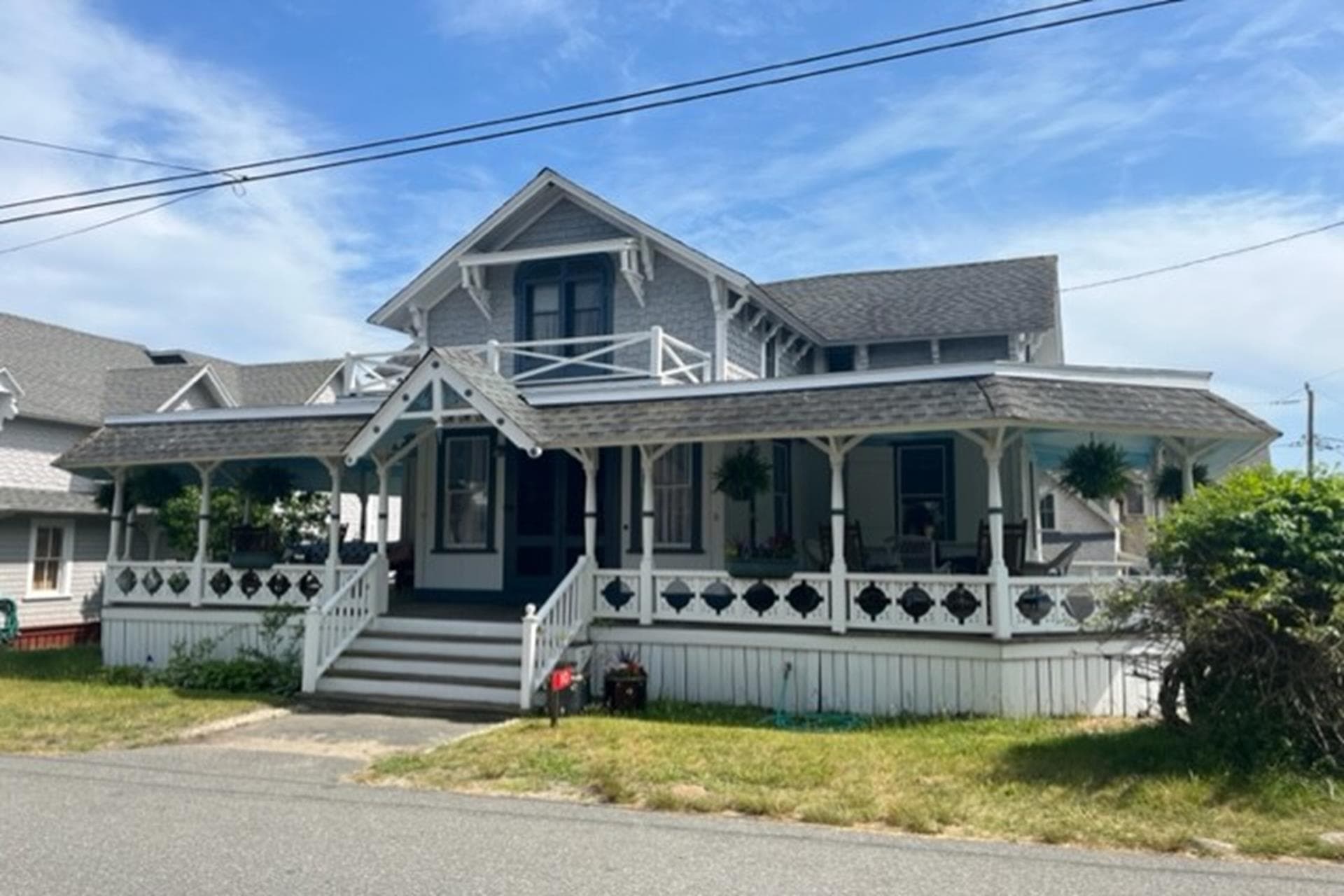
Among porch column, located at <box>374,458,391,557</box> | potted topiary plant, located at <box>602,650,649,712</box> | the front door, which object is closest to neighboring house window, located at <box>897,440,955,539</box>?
the front door

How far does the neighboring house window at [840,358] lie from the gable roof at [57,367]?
1817 cm

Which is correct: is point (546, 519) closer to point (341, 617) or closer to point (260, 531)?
point (341, 617)

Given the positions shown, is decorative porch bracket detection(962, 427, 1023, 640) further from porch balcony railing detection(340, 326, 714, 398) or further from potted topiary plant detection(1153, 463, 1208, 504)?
porch balcony railing detection(340, 326, 714, 398)

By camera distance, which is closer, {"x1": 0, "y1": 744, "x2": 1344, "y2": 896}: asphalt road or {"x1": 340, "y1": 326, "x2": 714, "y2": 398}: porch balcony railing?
{"x1": 0, "y1": 744, "x2": 1344, "y2": 896}: asphalt road

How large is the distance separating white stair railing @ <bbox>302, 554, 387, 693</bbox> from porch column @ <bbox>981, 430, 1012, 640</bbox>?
8.54m

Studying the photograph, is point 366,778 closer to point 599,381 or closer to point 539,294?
point 599,381

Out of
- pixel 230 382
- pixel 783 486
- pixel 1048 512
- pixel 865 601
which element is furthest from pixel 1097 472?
pixel 230 382

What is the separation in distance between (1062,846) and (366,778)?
5959mm

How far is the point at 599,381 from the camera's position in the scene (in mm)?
17094

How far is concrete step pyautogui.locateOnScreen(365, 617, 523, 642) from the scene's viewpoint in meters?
13.6

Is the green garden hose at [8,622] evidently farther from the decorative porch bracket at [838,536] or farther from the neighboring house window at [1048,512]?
the neighboring house window at [1048,512]

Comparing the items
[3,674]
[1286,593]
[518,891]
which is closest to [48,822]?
[518,891]

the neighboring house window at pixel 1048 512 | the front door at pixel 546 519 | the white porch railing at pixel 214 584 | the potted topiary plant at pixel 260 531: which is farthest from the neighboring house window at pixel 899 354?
the potted topiary plant at pixel 260 531

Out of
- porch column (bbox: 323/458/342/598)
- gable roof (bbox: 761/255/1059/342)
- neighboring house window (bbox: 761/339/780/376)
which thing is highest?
gable roof (bbox: 761/255/1059/342)
